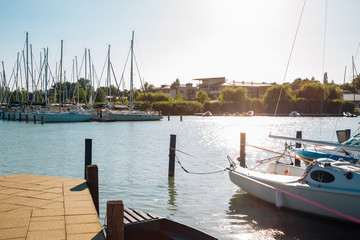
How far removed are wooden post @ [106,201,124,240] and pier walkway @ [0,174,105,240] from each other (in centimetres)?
43

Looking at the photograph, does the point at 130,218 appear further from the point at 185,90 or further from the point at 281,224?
the point at 185,90

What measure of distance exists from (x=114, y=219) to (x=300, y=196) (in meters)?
7.79

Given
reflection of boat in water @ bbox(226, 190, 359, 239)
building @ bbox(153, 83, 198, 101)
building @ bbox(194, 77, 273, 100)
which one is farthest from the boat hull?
building @ bbox(153, 83, 198, 101)

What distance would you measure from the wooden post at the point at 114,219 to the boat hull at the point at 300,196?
6.06 metres

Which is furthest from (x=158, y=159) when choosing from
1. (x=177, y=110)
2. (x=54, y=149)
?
(x=177, y=110)

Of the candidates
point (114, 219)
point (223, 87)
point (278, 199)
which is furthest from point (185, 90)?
point (114, 219)

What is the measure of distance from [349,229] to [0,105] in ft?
304

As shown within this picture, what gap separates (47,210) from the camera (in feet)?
22.8

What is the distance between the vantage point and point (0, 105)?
89.2 metres

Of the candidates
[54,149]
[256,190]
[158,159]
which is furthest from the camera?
[54,149]

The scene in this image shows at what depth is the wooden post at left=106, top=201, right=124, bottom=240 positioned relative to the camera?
5.29 meters

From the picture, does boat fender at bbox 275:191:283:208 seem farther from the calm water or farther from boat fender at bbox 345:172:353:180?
boat fender at bbox 345:172:353:180

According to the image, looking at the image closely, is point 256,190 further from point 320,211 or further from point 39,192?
point 39,192

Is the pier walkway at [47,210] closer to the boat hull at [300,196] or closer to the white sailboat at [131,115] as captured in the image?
the boat hull at [300,196]
